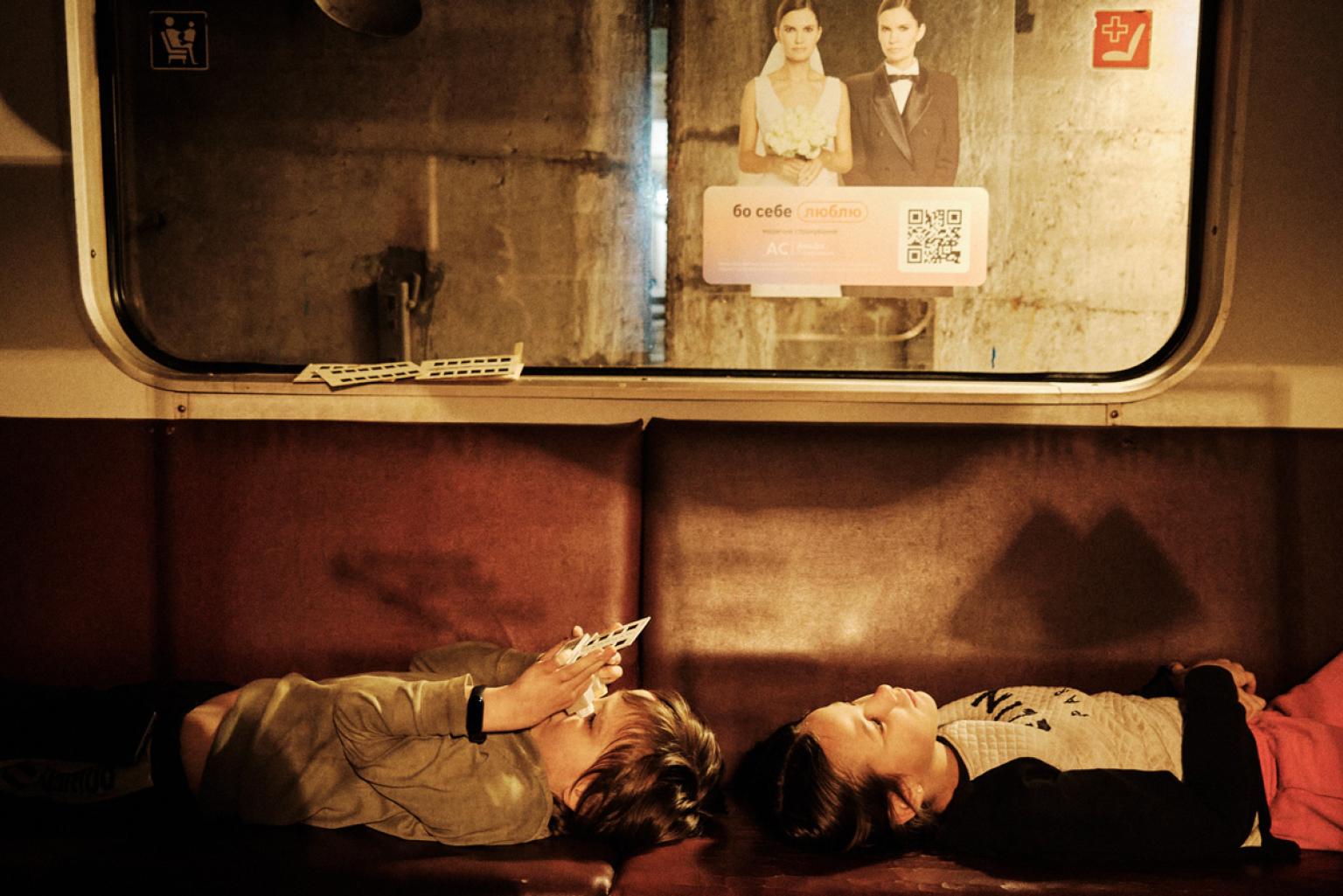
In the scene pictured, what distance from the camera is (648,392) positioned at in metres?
2.35

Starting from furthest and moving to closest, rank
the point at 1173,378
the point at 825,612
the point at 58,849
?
1. the point at 1173,378
2. the point at 825,612
3. the point at 58,849

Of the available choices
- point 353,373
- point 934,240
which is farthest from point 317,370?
point 934,240

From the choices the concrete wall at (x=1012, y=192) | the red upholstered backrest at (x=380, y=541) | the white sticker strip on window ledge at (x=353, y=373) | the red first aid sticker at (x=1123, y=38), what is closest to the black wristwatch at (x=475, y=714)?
the red upholstered backrest at (x=380, y=541)

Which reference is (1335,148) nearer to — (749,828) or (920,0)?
(920,0)

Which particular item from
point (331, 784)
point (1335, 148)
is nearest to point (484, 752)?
point (331, 784)

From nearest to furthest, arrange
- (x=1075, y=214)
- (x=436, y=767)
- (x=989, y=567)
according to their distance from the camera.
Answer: (x=436, y=767) → (x=989, y=567) → (x=1075, y=214)

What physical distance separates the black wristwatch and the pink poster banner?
1.29 m

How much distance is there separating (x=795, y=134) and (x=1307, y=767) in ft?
6.27

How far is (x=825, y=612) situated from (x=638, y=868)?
0.78 metres

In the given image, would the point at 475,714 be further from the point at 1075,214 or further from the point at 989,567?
the point at 1075,214

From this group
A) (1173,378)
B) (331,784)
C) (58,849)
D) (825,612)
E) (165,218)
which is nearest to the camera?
(58,849)

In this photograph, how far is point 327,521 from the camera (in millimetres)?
2160

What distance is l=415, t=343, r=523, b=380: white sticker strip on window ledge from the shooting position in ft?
7.73

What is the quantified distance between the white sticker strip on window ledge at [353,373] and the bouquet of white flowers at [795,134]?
3.80 feet
